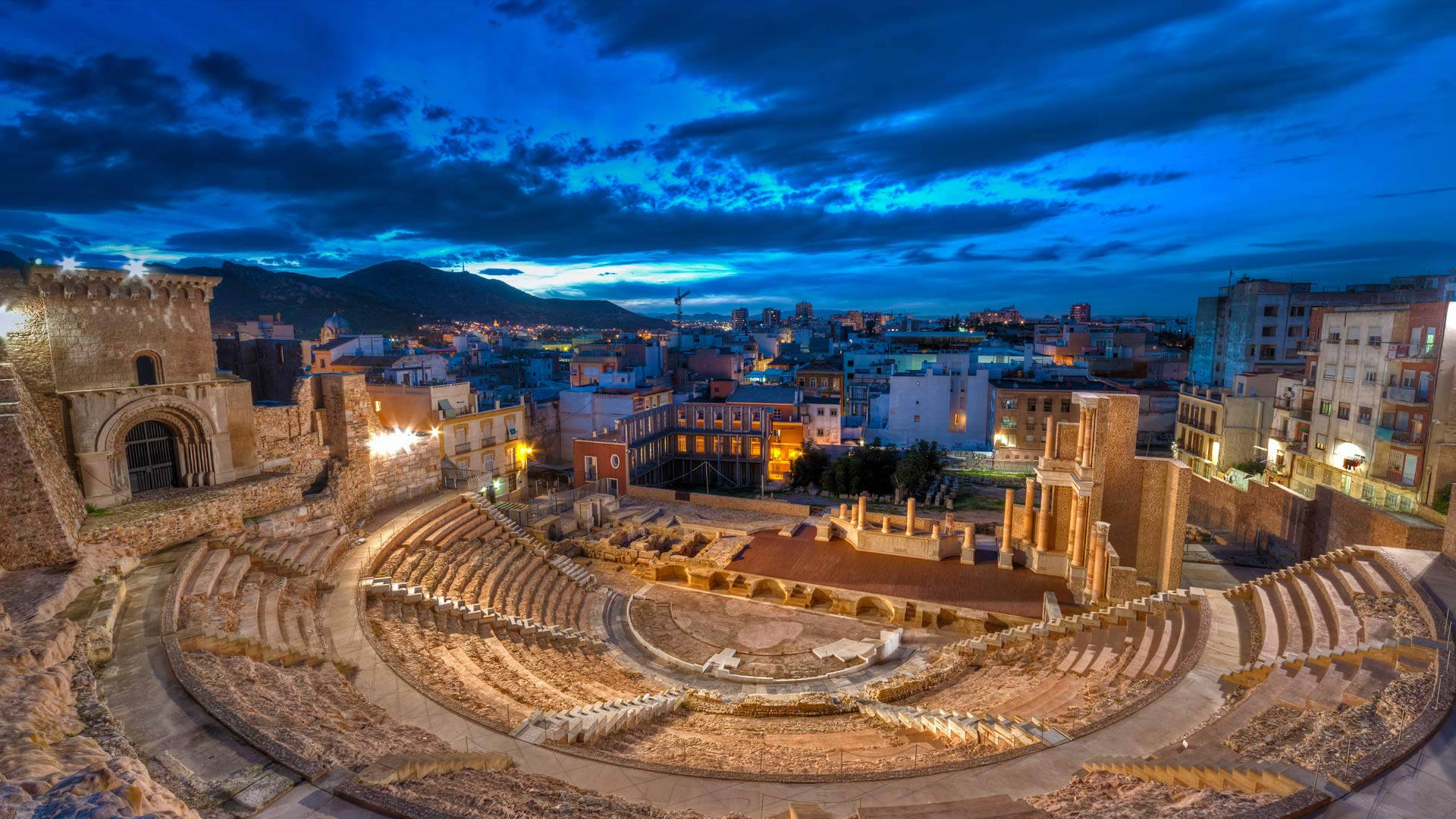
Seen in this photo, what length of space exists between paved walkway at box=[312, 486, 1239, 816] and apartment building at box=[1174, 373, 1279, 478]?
2874 centimetres

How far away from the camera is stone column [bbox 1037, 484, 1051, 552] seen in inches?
957

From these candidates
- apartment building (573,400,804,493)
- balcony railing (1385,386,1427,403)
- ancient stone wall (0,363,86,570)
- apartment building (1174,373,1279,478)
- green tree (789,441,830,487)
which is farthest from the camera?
apartment building (573,400,804,493)

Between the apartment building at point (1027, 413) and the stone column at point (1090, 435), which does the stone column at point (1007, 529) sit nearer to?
the stone column at point (1090, 435)

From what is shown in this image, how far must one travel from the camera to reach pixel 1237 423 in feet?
122

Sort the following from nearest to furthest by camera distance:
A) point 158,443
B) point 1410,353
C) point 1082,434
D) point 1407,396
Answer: point 158,443, point 1082,434, point 1407,396, point 1410,353

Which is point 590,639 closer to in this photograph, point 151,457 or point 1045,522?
point 151,457

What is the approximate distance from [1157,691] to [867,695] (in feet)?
21.6

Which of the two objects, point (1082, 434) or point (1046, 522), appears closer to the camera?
point (1082, 434)

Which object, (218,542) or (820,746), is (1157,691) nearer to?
(820,746)

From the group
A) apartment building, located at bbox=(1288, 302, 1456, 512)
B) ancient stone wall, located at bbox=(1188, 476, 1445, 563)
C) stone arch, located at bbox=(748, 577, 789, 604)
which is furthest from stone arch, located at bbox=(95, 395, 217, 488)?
apartment building, located at bbox=(1288, 302, 1456, 512)

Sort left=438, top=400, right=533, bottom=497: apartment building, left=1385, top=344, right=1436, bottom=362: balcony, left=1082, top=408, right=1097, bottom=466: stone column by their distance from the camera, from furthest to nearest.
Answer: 1. left=438, top=400, right=533, bottom=497: apartment building
2. left=1385, top=344, right=1436, bottom=362: balcony
3. left=1082, top=408, right=1097, bottom=466: stone column

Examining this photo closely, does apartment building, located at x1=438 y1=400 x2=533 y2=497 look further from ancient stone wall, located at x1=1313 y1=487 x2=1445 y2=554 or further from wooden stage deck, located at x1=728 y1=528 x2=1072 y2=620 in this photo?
ancient stone wall, located at x1=1313 y1=487 x2=1445 y2=554

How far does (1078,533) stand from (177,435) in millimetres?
29871

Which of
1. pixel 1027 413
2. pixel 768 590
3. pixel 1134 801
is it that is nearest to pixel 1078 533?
pixel 768 590
